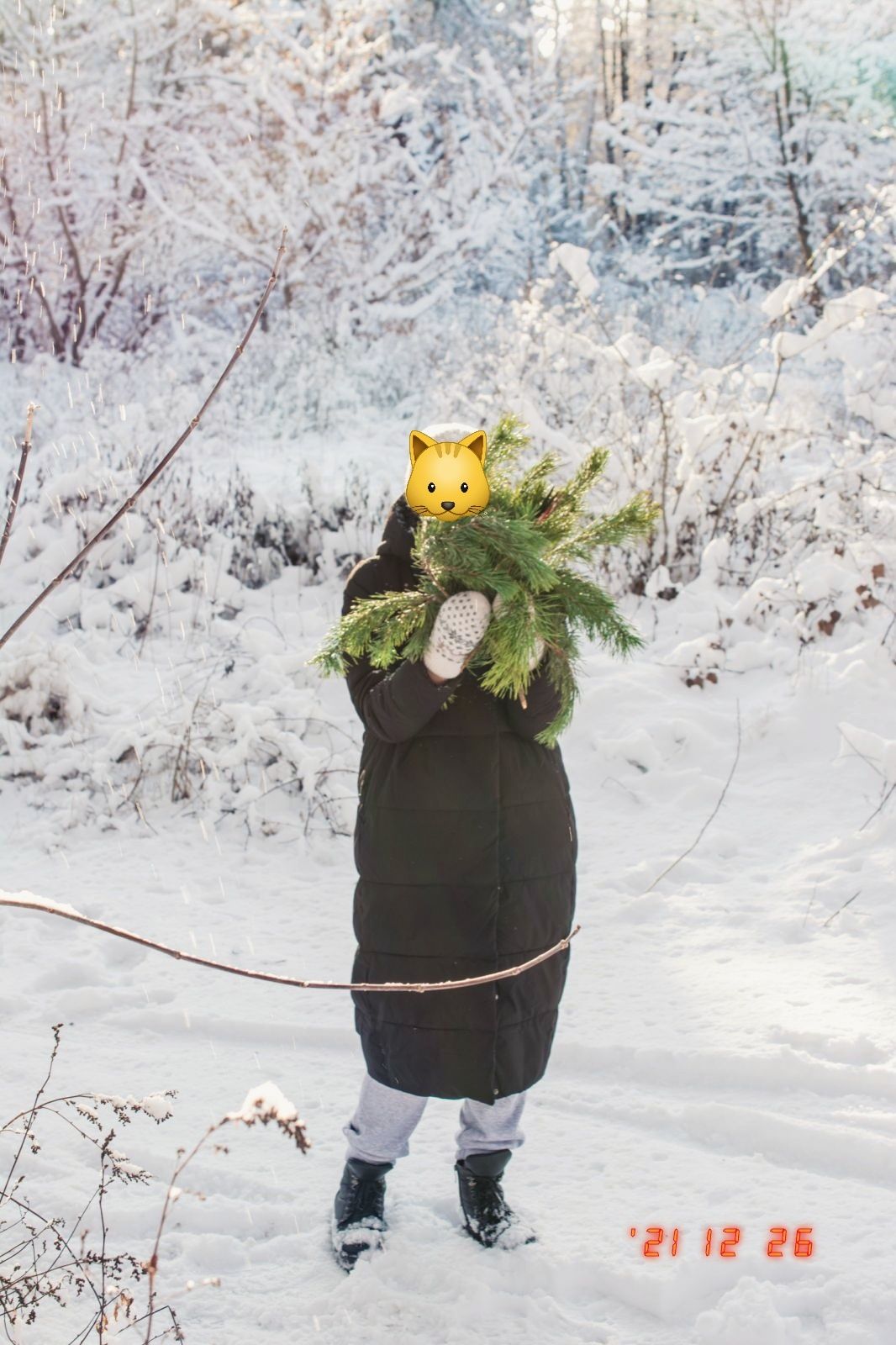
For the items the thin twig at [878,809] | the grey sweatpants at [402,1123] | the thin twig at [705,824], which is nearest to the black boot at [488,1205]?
the grey sweatpants at [402,1123]

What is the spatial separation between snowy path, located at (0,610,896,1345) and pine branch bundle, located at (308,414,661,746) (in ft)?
3.88

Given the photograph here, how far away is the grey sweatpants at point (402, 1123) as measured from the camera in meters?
2.27

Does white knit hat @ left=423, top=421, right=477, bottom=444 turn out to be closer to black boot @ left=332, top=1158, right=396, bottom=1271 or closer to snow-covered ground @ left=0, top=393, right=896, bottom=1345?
black boot @ left=332, top=1158, right=396, bottom=1271

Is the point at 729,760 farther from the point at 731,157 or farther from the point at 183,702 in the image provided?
the point at 731,157

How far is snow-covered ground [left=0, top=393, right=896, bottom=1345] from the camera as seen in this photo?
2221mm

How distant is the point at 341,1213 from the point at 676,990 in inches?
53.7

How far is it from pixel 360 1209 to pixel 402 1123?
230 millimetres

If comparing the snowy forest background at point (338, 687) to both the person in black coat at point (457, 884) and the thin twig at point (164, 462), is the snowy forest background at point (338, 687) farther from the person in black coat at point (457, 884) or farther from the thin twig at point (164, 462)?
the thin twig at point (164, 462)

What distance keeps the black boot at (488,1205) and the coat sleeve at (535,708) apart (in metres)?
0.91

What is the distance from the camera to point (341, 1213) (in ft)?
7.67

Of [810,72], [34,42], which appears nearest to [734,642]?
[34,42]

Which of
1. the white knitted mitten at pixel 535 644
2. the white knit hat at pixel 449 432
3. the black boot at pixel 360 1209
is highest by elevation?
the white knit hat at pixel 449 432
